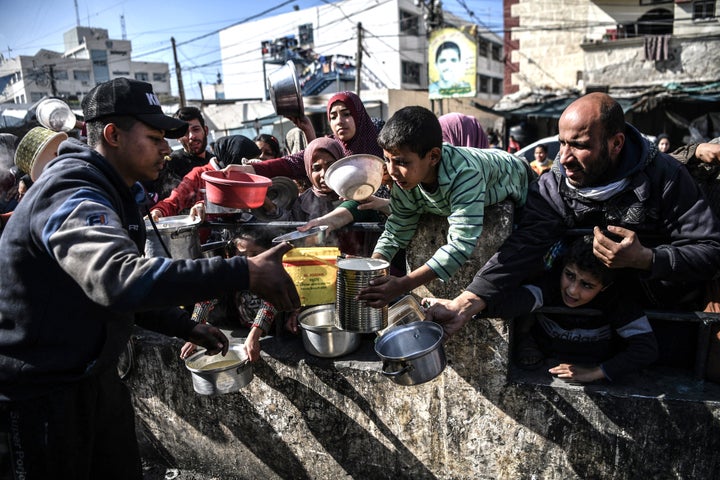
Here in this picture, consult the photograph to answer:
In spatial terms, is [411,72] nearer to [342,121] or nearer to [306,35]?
[306,35]

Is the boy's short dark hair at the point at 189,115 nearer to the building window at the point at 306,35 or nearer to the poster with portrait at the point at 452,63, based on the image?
the poster with portrait at the point at 452,63

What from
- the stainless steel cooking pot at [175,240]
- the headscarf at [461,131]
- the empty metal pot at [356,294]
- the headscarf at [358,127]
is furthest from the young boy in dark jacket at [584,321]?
the headscarf at [358,127]

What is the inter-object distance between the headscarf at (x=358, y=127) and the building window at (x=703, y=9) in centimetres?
1745

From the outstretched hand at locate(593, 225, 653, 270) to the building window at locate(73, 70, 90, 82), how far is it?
7572 centimetres

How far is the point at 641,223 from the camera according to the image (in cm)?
204

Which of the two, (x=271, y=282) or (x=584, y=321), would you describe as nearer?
(x=271, y=282)

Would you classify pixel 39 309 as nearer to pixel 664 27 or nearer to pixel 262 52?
pixel 664 27

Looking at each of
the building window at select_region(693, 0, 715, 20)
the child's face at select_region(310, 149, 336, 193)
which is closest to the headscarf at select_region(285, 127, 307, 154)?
the child's face at select_region(310, 149, 336, 193)

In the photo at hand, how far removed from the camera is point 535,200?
7.74 ft

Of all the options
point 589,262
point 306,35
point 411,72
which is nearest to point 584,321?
point 589,262

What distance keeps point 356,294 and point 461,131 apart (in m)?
2.21

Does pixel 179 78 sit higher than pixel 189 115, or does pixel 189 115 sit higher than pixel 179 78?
pixel 179 78

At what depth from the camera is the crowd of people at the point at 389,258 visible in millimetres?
1450

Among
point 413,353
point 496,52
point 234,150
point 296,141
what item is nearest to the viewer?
point 413,353
